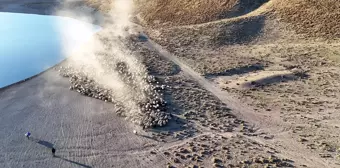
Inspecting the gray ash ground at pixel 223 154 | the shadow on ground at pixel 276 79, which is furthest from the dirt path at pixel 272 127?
the shadow on ground at pixel 276 79

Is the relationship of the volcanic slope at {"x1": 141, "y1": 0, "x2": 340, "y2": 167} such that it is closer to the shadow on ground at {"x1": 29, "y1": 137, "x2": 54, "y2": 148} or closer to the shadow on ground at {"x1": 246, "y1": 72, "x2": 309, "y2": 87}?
the shadow on ground at {"x1": 246, "y1": 72, "x2": 309, "y2": 87}

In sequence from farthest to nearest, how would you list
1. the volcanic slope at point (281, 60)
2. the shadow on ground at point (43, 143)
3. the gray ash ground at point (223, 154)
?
the volcanic slope at point (281, 60)
the shadow on ground at point (43, 143)
the gray ash ground at point (223, 154)

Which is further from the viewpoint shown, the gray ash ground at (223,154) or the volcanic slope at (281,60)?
the volcanic slope at (281,60)

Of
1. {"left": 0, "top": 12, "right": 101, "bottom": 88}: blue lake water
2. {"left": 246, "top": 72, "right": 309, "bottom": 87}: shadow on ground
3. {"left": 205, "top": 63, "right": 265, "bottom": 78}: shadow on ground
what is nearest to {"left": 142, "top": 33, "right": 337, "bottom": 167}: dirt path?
{"left": 205, "top": 63, "right": 265, "bottom": 78}: shadow on ground

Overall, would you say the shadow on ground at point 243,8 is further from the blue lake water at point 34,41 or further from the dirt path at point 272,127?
the blue lake water at point 34,41

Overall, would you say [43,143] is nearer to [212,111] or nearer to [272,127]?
[212,111]
